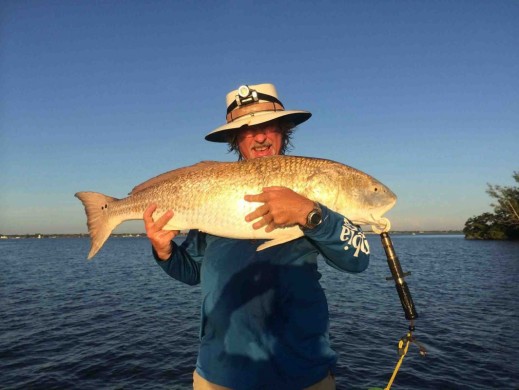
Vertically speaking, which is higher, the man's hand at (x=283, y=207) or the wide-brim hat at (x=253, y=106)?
the wide-brim hat at (x=253, y=106)

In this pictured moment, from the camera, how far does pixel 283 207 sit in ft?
10.5

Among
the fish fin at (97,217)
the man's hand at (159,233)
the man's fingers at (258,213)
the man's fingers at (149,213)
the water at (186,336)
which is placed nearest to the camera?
the man's fingers at (258,213)

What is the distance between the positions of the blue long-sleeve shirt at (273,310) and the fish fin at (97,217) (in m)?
1.69

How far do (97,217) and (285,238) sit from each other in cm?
276

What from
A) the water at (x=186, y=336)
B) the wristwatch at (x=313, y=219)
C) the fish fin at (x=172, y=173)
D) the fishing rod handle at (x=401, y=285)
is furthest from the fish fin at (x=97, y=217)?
the water at (x=186, y=336)

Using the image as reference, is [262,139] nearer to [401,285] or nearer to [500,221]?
[401,285]

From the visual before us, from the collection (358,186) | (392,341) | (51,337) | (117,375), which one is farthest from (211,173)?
(51,337)

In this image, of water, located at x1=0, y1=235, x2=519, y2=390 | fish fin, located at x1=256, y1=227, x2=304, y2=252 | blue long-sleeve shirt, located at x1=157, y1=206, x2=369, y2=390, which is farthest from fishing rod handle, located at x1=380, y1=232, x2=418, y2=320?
water, located at x1=0, y1=235, x2=519, y2=390

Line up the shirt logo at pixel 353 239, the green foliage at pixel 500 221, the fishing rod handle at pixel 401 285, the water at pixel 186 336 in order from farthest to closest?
the green foliage at pixel 500 221, the water at pixel 186 336, the fishing rod handle at pixel 401 285, the shirt logo at pixel 353 239

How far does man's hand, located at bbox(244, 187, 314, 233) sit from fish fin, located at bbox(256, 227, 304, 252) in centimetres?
17

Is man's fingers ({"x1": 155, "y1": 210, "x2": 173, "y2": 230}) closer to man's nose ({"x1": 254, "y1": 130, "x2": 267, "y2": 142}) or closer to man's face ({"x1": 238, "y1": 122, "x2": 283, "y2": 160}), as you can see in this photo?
man's face ({"x1": 238, "y1": 122, "x2": 283, "y2": 160})

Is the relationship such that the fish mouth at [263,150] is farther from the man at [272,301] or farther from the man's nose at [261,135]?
the man at [272,301]

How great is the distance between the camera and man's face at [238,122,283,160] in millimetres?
4406

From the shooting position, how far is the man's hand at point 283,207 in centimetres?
315
